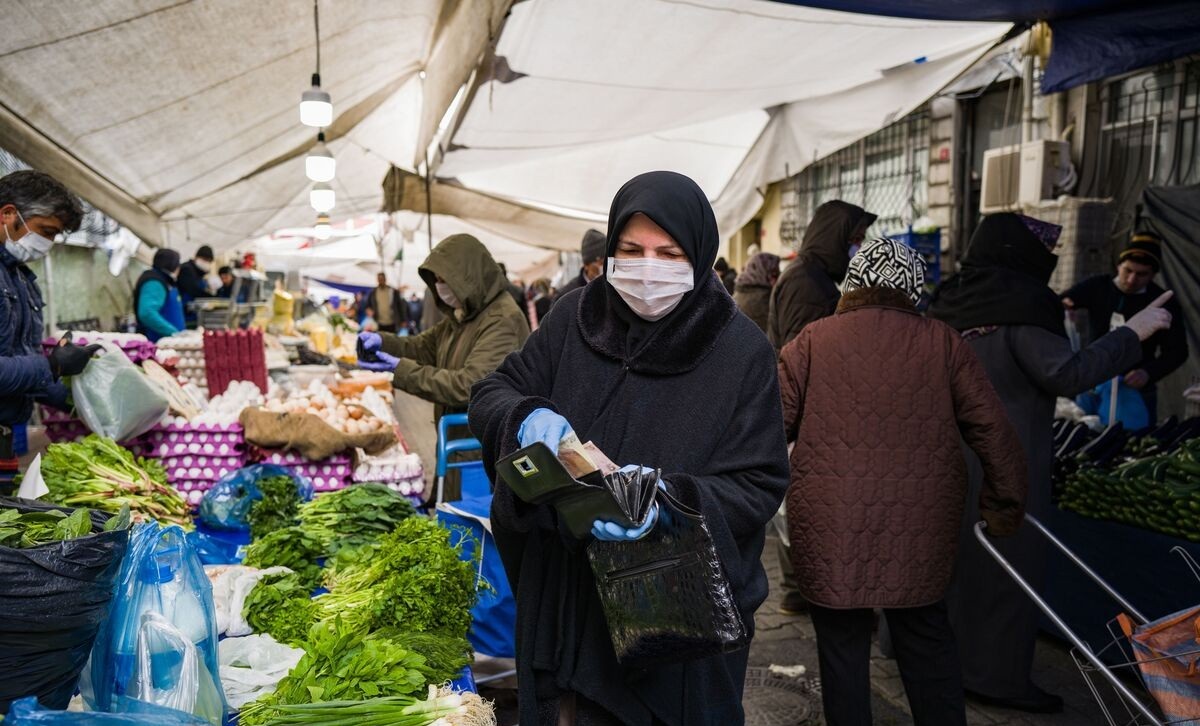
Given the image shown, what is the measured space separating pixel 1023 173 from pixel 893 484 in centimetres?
526

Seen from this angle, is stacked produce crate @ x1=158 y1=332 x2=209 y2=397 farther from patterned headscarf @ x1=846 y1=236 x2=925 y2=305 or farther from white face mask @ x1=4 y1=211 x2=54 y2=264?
patterned headscarf @ x1=846 y1=236 x2=925 y2=305

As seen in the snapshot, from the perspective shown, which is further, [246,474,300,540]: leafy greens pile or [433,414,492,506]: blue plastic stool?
[433,414,492,506]: blue plastic stool

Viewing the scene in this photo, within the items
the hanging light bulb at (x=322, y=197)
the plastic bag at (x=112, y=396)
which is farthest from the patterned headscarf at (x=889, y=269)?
the hanging light bulb at (x=322, y=197)

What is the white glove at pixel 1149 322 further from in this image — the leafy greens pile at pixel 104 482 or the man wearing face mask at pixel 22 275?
the man wearing face mask at pixel 22 275

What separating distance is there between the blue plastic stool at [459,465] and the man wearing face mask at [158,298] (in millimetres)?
4811

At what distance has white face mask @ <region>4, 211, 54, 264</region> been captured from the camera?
350cm

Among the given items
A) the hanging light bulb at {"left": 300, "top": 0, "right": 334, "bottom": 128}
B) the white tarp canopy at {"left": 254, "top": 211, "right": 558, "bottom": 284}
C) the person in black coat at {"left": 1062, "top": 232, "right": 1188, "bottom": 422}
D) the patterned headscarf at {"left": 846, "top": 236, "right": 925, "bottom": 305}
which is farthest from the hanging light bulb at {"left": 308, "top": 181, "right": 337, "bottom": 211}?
the patterned headscarf at {"left": 846, "top": 236, "right": 925, "bottom": 305}

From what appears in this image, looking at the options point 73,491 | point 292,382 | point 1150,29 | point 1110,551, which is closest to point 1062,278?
point 1150,29

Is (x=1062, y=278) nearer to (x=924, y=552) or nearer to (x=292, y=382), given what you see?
(x=924, y=552)

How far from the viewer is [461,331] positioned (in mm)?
4738

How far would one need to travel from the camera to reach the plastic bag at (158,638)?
2.02 meters

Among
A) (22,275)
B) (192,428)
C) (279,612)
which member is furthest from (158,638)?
(192,428)

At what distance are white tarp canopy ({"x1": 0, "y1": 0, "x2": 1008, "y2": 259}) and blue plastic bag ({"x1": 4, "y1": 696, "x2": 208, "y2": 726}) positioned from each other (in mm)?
3539

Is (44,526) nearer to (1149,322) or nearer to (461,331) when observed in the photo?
(461,331)
